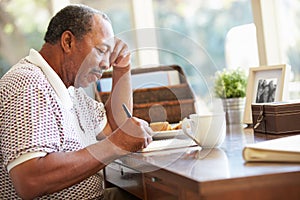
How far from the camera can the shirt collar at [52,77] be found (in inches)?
70.7

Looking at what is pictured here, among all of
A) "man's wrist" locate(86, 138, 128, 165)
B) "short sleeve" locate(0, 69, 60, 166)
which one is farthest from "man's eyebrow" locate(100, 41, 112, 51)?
"man's wrist" locate(86, 138, 128, 165)

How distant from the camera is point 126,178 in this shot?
183cm

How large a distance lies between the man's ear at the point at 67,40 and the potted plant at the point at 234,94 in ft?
2.45

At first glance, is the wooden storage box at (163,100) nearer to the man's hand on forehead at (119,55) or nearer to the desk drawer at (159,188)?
the man's hand on forehead at (119,55)

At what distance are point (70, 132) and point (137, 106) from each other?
2.46ft

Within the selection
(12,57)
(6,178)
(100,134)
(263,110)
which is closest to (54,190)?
(6,178)

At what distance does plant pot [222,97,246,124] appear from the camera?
2.42 metres

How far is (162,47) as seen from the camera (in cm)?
169

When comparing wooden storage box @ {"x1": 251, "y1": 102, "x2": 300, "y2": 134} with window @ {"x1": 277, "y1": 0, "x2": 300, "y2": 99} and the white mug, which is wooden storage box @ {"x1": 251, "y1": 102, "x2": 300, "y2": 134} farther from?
window @ {"x1": 277, "y1": 0, "x2": 300, "y2": 99}

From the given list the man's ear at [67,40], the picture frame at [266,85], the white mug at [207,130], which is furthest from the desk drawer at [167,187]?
the picture frame at [266,85]

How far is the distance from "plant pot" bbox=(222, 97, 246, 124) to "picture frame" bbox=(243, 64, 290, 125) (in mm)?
92

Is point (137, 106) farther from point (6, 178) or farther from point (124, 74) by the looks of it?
point (6, 178)

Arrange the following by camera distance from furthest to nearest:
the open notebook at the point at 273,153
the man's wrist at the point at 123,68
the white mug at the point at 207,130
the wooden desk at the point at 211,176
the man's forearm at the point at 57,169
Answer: the man's wrist at the point at 123,68, the white mug at the point at 207,130, the man's forearm at the point at 57,169, the open notebook at the point at 273,153, the wooden desk at the point at 211,176

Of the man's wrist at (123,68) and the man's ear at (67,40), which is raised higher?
the man's ear at (67,40)
